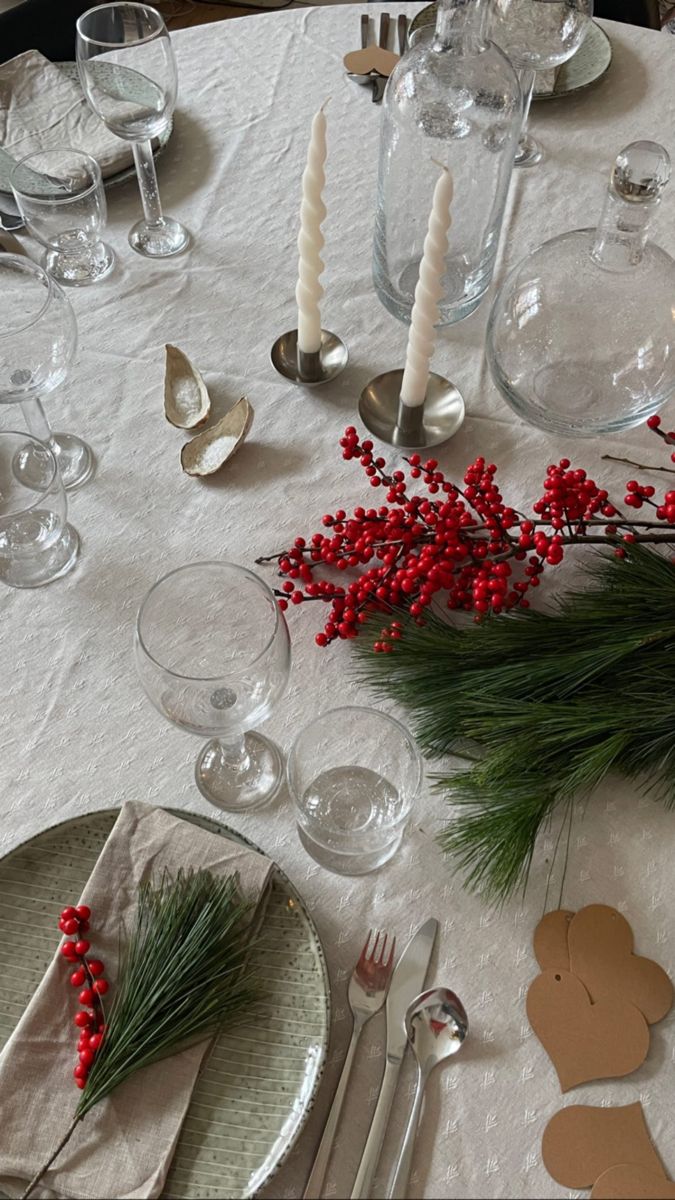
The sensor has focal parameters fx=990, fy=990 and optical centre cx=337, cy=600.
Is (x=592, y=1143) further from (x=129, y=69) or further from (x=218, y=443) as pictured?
(x=129, y=69)

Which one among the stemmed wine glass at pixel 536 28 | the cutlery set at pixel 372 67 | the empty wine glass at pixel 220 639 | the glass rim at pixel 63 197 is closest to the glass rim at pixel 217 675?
the empty wine glass at pixel 220 639

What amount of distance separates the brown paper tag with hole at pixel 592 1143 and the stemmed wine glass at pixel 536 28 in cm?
100

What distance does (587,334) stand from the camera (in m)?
0.94

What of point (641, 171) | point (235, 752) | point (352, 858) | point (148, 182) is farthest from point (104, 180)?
point (352, 858)

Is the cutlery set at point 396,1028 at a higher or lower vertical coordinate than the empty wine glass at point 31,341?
lower

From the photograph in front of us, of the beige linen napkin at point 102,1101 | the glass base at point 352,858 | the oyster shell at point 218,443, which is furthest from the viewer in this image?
the oyster shell at point 218,443

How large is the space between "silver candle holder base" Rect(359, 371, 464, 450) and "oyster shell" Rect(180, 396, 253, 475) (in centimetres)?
11

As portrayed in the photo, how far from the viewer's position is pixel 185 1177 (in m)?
0.58

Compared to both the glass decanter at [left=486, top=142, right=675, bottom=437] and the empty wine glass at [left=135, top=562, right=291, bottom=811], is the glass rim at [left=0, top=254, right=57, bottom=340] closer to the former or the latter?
the empty wine glass at [left=135, top=562, right=291, bottom=811]

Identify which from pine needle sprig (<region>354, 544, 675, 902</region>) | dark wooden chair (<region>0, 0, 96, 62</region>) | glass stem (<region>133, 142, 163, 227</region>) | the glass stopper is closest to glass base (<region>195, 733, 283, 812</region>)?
pine needle sprig (<region>354, 544, 675, 902</region>)

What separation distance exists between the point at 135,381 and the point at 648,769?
0.60 meters

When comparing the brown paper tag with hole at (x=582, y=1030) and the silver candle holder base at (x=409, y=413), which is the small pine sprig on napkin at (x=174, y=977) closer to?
the brown paper tag with hole at (x=582, y=1030)

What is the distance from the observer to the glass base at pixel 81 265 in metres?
1.06

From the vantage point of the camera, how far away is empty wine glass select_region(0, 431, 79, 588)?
2.77 feet
